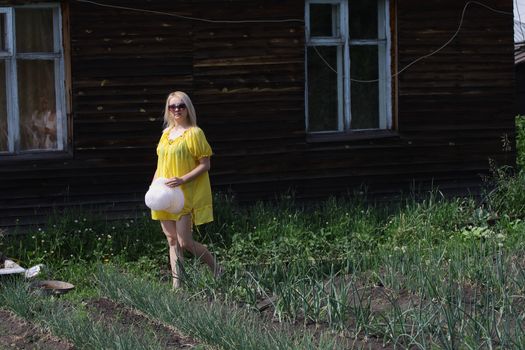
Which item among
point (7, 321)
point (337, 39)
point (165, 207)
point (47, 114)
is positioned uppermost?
point (337, 39)

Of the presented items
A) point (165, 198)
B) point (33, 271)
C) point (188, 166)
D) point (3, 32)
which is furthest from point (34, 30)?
point (165, 198)

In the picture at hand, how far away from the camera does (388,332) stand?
641 cm

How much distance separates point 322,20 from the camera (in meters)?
12.7

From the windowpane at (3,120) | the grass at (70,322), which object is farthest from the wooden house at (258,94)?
the grass at (70,322)

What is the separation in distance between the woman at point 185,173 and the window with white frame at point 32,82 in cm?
275

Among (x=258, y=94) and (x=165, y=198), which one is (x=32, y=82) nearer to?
(x=258, y=94)

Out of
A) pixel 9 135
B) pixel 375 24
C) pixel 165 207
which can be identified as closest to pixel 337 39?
pixel 375 24

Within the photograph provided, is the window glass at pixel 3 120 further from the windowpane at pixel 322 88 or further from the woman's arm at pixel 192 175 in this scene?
the windowpane at pixel 322 88

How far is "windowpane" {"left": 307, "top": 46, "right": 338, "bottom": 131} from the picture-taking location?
41.6 feet

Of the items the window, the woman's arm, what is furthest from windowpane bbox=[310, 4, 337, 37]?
the woman's arm

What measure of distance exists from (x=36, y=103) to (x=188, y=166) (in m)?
3.03

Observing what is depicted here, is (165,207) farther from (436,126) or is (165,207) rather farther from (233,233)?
(436,126)

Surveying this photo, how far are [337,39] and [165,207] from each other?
4606 mm

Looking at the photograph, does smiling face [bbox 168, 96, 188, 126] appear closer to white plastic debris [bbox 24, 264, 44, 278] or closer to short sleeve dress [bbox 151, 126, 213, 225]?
short sleeve dress [bbox 151, 126, 213, 225]
